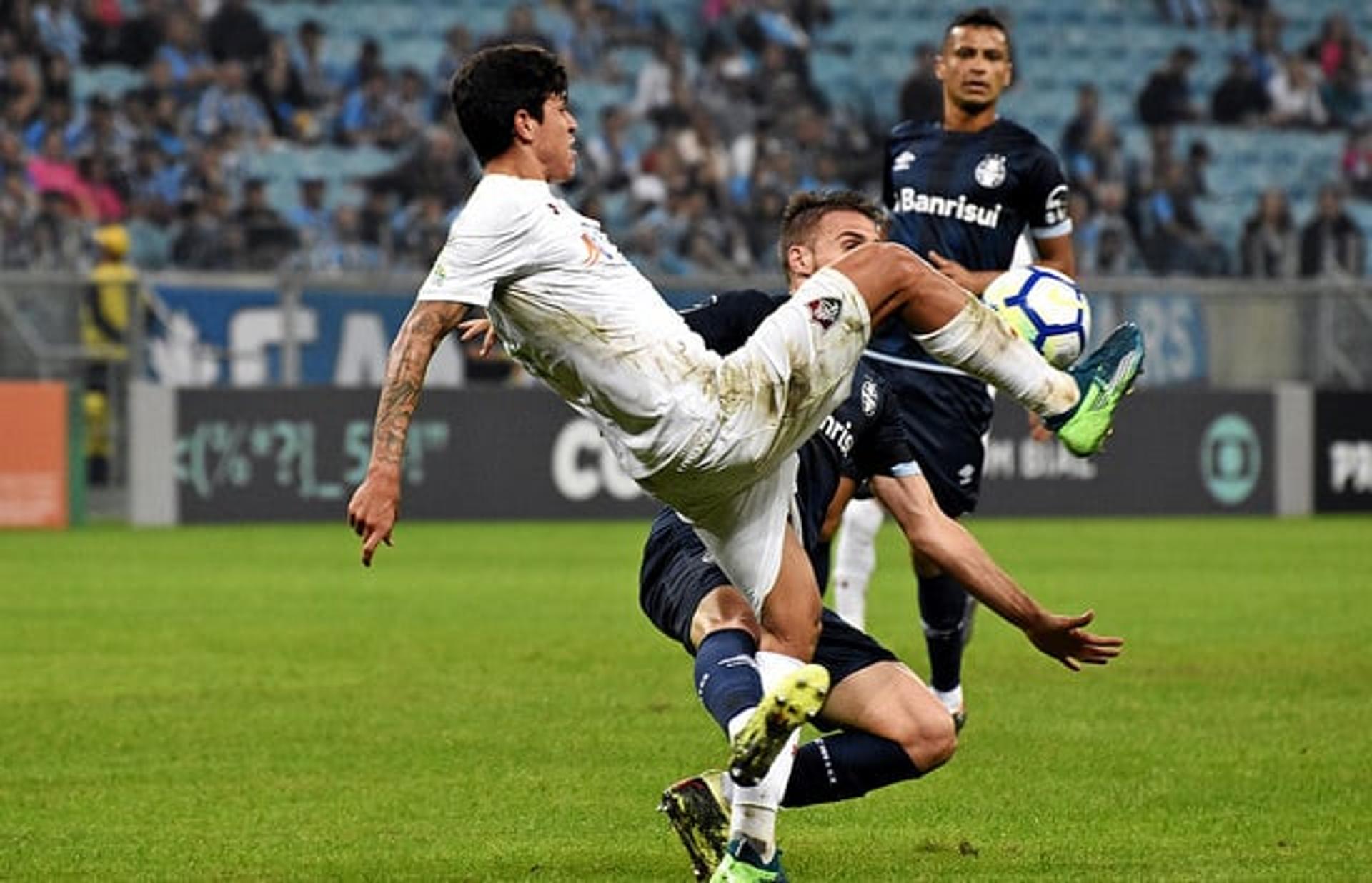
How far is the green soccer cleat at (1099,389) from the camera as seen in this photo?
6.17 metres

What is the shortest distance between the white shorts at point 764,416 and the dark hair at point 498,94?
744mm

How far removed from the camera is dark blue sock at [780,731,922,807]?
609 cm

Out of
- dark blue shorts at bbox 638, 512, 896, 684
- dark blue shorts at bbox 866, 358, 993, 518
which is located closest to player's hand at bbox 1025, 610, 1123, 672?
dark blue shorts at bbox 638, 512, 896, 684

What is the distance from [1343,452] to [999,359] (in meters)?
17.7

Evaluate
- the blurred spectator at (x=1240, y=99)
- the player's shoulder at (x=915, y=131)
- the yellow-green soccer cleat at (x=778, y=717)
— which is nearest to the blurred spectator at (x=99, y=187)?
the blurred spectator at (x=1240, y=99)

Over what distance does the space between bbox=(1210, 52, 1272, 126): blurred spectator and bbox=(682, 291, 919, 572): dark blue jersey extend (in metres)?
24.0

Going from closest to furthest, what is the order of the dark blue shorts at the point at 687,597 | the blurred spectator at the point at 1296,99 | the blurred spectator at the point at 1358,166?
1. the dark blue shorts at the point at 687,597
2. the blurred spectator at the point at 1358,166
3. the blurred spectator at the point at 1296,99

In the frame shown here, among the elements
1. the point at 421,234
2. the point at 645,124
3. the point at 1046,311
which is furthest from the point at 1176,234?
the point at 1046,311

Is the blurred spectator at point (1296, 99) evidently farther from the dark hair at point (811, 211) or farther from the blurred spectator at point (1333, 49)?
the dark hair at point (811, 211)

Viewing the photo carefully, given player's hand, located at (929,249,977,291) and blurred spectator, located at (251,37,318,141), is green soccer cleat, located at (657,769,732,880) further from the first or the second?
blurred spectator, located at (251,37,318,141)

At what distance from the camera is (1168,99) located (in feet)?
97.0

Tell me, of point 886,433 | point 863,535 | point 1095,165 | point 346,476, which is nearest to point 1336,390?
point 1095,165

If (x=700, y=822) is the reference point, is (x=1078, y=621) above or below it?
above

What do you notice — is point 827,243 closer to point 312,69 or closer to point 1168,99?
point 312,69
